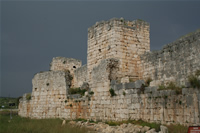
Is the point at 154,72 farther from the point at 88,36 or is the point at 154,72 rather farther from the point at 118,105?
the point at 88,36

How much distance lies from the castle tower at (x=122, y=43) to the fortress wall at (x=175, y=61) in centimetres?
77

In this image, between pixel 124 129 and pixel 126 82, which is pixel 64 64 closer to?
pixel 126 82

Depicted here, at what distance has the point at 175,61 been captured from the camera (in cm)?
1083

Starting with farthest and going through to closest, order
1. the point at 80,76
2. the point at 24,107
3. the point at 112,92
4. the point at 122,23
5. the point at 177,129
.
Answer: the point at 24,107, the point at 80,76, the point at 122,23, the point at 112,92, the point at 177,129

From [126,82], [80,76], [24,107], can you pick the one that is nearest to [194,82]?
[126,82]

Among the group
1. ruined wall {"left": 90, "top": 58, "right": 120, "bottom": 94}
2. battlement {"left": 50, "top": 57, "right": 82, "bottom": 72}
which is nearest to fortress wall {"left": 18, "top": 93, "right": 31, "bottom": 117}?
battlement {"left": 50, "top": 57, "right": 82, "bottom": 72}

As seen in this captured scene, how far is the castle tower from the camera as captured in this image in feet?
42.0

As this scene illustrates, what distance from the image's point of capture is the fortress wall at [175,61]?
387 inches

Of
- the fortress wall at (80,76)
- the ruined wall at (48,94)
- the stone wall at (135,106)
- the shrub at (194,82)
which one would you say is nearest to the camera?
the shrub at (194,82)

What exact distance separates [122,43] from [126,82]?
2.77m

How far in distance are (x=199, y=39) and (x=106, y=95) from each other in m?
5.46

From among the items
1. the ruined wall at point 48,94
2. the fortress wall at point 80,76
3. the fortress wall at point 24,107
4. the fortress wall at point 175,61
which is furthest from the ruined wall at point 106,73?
the fortress wall at point 24,107

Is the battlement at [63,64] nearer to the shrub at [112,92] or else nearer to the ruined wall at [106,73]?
the ruined wall at [106,73]

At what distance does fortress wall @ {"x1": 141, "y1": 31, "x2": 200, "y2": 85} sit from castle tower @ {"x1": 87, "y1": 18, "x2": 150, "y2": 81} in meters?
0.77
